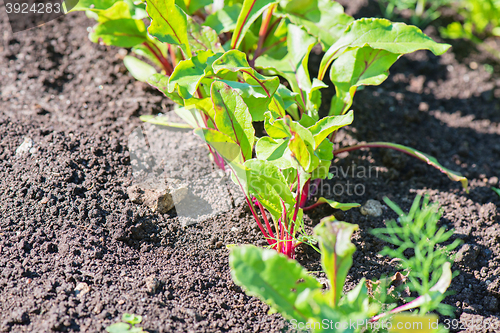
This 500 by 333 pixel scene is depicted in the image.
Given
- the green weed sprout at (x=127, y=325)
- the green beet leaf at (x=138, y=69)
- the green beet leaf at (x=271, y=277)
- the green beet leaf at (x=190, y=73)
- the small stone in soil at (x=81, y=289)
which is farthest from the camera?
the green beet leaf at (x=138, y=69)

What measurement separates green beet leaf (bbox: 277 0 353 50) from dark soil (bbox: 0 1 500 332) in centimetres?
53

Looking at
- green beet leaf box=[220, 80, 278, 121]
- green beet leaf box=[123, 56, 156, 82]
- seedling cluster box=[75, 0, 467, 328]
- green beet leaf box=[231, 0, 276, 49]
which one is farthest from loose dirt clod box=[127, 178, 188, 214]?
green beet leaf box=[231, 0, 276, 49]

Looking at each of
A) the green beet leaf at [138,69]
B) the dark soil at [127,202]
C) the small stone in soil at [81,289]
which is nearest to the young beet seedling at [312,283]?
the dark soil at [127,202]

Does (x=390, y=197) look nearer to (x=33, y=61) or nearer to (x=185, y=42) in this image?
(x=185, y=42)

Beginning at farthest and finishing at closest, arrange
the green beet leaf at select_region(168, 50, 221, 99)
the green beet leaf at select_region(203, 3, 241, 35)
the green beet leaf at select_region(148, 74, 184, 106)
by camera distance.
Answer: the green beet leaf at select_region(203, 3, 241, 35) < the green beet leaf at select_region(148, 74, 184, 106) < the green beet leaf at select_region(168, 50, 221, 99)

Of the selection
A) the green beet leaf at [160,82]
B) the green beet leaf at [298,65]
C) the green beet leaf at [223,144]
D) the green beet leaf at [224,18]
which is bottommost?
the green beet leaf at [223,144]

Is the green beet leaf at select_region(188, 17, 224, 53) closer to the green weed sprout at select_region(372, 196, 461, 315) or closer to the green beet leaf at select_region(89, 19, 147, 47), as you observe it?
the green beet leaf at select_region(89, 19, 147, 47)

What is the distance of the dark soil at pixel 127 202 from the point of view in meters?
1.29

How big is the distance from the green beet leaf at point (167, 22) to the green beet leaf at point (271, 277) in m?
0.94

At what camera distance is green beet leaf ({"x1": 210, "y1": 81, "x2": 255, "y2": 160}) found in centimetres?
135

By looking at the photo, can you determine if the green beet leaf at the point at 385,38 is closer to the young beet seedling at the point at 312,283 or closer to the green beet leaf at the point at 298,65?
the green beet leaf at the point at 298,65

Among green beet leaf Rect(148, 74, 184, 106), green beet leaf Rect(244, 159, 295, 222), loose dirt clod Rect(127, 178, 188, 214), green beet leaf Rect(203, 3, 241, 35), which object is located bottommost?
loose dirt clod Rect(127, 178, 188, 214)

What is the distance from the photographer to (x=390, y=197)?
179 cm

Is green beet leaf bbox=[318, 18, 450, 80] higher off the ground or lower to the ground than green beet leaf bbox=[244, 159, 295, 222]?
higher
